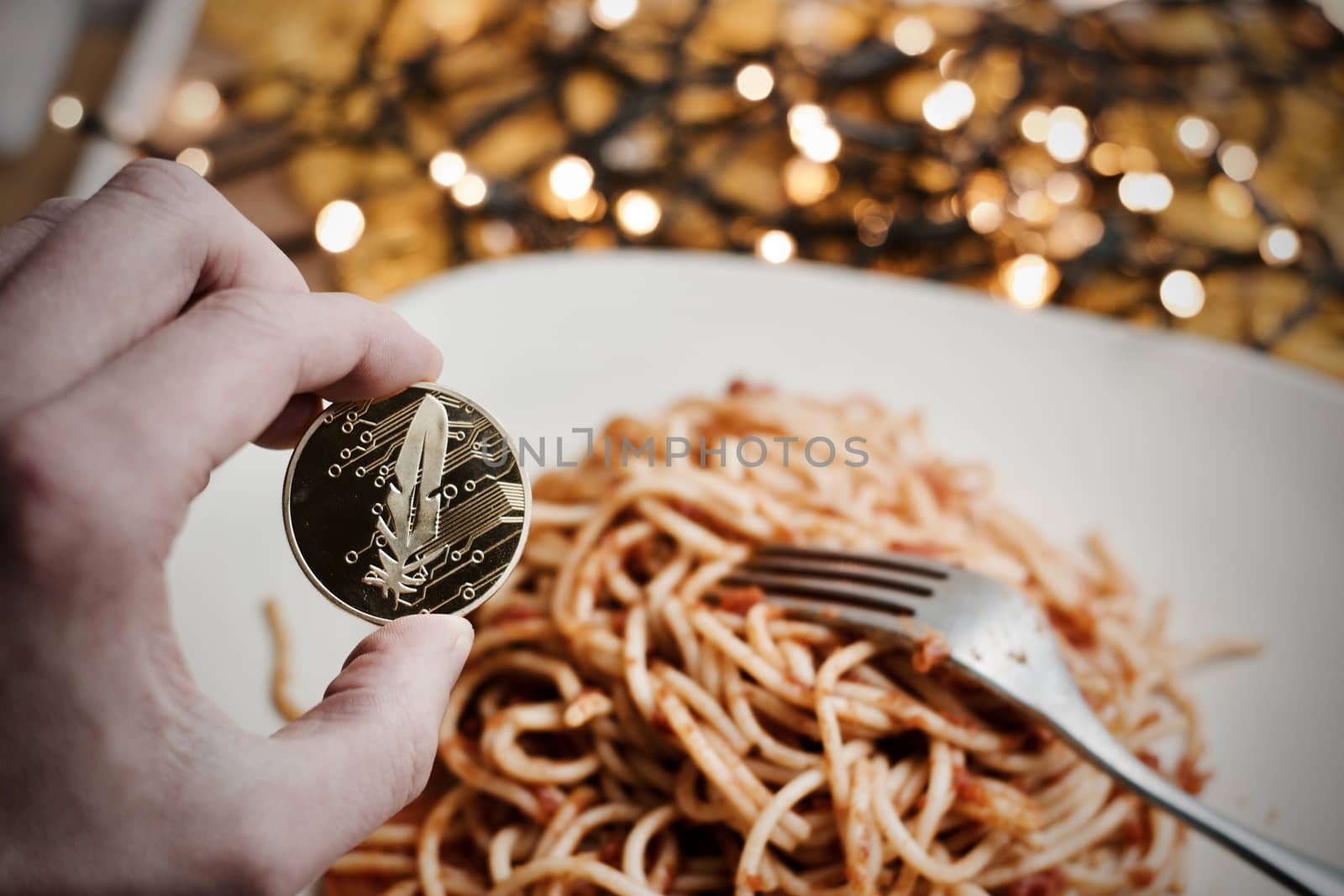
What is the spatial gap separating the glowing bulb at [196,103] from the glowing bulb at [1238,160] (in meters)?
3.61

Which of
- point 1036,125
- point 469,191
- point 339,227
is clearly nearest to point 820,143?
point 1036,125

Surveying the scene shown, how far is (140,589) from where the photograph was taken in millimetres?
981

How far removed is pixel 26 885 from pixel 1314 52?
4807 millimetres

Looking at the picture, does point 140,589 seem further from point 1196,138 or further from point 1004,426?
point 1196,138

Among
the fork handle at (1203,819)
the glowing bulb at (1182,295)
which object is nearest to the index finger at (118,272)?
the fork handle at (1203,819)

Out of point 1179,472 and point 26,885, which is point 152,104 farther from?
point 1179,472

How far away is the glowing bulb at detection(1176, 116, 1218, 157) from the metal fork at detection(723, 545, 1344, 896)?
8.09 feet

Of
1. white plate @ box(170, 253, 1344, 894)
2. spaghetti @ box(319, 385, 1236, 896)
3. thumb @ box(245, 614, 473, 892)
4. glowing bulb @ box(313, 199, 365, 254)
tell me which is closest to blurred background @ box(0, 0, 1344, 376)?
glowing bulb @ box(313, 199, 365, 254)

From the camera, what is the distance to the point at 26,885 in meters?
0.98

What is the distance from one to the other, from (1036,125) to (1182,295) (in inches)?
33.3

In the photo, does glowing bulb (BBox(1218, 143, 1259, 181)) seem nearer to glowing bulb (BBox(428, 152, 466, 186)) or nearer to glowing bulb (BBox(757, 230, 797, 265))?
glowing bulb (BBox(757, 230, 797, 265))

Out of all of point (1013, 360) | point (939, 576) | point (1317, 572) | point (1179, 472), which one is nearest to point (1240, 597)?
point (1317, 572)

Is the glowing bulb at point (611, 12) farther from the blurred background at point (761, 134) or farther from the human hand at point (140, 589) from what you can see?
the human hand at point (140, 589)

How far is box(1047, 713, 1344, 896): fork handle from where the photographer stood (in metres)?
1.59
